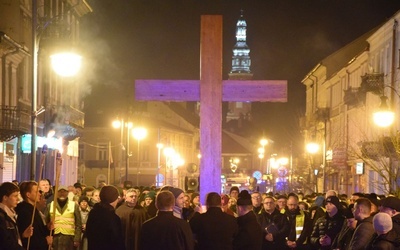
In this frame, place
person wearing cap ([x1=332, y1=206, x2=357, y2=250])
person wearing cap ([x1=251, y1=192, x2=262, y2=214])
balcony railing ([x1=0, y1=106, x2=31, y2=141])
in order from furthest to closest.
A: balcony railing ([x1=0, y1=106, x2=31, y2=141]) → person wearing cap ([x1=251, y1=192, x2=262, y2=214]) → person wearing cap ([x1=332, y1=206, x2=357, y2=250])

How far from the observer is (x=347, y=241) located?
41.0ft

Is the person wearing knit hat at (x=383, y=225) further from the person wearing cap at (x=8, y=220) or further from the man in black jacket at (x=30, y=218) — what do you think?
the man in black jacket at (x=30, y=218)

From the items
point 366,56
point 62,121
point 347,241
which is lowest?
point 347,241

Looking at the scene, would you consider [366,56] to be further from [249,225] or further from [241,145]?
[241,145]

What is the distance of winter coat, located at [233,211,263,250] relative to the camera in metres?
Result: 11.8

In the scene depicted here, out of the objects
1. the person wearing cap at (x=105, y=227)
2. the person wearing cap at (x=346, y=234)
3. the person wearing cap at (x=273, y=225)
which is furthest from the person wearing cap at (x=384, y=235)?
the person wearing cap at (x=273, y=225)

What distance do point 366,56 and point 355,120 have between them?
717 cm

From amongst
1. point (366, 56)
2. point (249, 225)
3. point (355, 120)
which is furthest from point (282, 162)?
point (249, 225)

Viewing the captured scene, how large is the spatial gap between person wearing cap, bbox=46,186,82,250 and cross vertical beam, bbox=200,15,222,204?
4.11 meters

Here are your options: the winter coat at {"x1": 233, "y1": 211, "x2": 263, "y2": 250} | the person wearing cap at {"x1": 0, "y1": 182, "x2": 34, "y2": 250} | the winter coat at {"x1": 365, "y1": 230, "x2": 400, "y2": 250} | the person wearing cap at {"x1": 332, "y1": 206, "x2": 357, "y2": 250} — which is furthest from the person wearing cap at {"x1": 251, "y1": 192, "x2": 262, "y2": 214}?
the person wearing cap at {"x1": 0, "y1": 182, "x2": 34, "y2": 250}

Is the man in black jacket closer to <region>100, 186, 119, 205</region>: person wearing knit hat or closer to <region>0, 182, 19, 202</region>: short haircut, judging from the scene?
<region>100, 186, 119, 205</region>: person wearing knit hat

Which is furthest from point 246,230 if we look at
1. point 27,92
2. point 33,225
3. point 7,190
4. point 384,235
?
point 27,92

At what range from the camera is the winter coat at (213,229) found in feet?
37.0

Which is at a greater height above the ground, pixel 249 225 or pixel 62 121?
pixel 62 121
